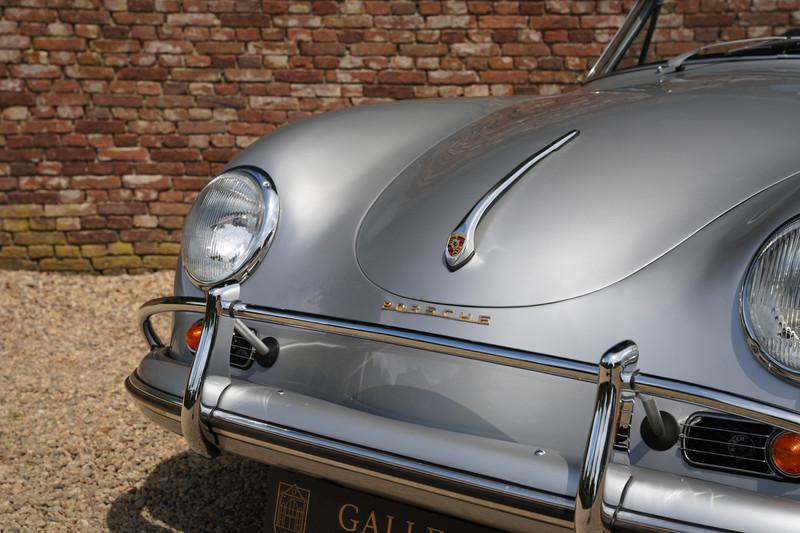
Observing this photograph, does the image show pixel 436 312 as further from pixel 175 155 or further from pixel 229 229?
pixel 175 155

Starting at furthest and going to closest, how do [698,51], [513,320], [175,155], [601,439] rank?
1. [175,155]
2. [698,51]
3. [513,320]
4. [601,439]

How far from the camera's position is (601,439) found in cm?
113

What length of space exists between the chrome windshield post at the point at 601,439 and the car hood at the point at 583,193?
10.5 inches

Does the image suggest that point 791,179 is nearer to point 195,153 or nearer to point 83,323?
point 83,323

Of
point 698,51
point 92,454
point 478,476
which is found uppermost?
point 698,51

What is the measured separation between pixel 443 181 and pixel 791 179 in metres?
0.68

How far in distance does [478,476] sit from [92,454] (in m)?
1.94

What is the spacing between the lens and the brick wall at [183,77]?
193 inches

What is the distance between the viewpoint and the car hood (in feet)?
4.71

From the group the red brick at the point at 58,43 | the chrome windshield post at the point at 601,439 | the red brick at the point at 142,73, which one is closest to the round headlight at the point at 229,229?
the chrome windshield post at the point at 601,439

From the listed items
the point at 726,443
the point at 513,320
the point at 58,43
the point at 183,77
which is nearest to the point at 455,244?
the point at 513,320

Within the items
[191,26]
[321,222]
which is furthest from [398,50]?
[321,222]

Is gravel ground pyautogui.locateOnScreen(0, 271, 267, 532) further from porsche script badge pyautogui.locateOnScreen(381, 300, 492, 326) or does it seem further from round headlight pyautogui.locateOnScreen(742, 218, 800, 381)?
round headlight pyautogui.locateOnScreen(742, 218, 800, 381)

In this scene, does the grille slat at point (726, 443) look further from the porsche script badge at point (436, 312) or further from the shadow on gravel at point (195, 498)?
the shadow on gravel at point (195, 498)
